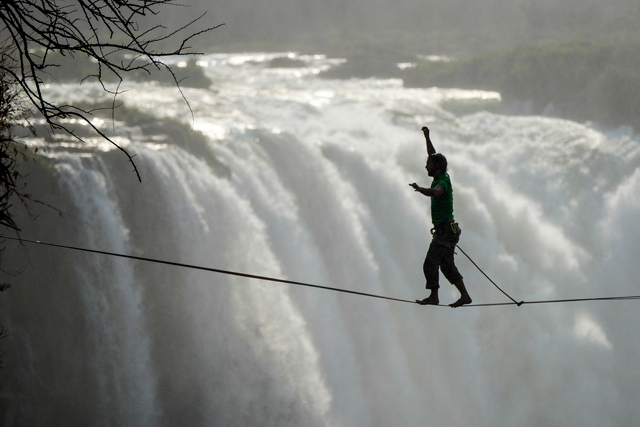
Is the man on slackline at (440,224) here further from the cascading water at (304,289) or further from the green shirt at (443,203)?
the cascading water at (304,289)

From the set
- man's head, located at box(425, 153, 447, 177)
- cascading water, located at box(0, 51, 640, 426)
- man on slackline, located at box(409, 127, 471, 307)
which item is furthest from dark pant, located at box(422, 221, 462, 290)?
cascading water, located at box(0, 51, 640, 426)

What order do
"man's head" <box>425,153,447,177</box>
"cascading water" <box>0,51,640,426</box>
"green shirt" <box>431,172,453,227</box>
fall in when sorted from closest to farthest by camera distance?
"man's head" <box>425,153,447,177</box> → "green shirt" <box>431,172,453,227</box> → "cascading water" <box>0,51,640,426</box>

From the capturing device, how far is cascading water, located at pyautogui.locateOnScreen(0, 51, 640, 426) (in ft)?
39.6

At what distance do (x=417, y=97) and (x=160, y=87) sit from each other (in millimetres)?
10509

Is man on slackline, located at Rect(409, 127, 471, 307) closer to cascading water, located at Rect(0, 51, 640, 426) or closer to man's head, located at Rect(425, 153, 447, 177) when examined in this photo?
man's head, located at Rect(425, 153, 447, 177)

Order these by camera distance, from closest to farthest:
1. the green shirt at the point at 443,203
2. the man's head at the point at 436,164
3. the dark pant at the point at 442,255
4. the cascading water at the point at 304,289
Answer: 1. the man's head at the point at 436,164
2. the green shirt at the point at 443,203
3. the dark pant at the point at 442,255
4. the cascading water at the point at 304,289

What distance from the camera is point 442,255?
5.90 metres

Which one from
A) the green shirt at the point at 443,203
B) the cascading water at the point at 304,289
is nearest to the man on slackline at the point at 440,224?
the green shirt at the point at 443,203

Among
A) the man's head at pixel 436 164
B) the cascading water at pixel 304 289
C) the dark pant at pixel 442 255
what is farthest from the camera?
the cascading water at pixel 304 289

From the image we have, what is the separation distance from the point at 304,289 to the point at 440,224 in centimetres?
838

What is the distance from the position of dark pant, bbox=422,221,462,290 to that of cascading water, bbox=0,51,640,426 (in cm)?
747

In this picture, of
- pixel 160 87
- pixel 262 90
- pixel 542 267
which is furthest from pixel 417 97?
pixel 542 267

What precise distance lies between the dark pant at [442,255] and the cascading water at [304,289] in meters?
7.47

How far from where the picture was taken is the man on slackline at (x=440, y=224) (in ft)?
17.7
